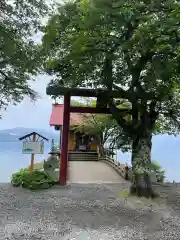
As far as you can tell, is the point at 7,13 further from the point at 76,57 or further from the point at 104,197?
the point at 104,197

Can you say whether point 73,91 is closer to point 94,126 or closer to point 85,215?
point 85,215

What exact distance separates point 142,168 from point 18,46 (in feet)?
16.3

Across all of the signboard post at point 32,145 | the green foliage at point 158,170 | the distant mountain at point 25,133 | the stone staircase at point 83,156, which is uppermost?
the distant mountain at point 25,133

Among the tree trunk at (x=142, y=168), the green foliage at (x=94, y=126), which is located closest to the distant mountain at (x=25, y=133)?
the green foliage at (x=94, y=126)

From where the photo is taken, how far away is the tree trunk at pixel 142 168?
8.30 metres

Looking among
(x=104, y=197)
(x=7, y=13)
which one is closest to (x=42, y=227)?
(x=104, y=197)

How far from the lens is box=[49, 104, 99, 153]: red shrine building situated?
21266 mm

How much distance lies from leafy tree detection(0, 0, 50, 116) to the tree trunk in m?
3.54

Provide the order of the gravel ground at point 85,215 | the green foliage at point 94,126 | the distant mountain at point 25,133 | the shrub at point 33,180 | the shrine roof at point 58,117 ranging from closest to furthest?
the gravel ground at point 85,215 < the shrub at point 33,180 < the distant mountain at point 25,133 < the green foliage at point 94,126 < the shrine roof at point 58,117

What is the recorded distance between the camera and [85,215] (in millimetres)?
6469

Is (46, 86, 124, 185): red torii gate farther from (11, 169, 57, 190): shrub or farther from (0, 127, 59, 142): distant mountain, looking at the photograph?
(0, 127, 59, 142): distant mountain

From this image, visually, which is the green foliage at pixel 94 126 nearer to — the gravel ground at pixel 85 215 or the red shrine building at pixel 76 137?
the red shrine building at pixel 76 137

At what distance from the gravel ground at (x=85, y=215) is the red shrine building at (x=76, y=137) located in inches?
479

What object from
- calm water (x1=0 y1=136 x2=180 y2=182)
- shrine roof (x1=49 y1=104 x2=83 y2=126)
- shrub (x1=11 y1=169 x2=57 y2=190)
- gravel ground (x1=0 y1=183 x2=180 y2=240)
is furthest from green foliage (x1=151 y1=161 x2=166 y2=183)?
shrine roof (x1=49 y1=104 x2=83 y2=126)
